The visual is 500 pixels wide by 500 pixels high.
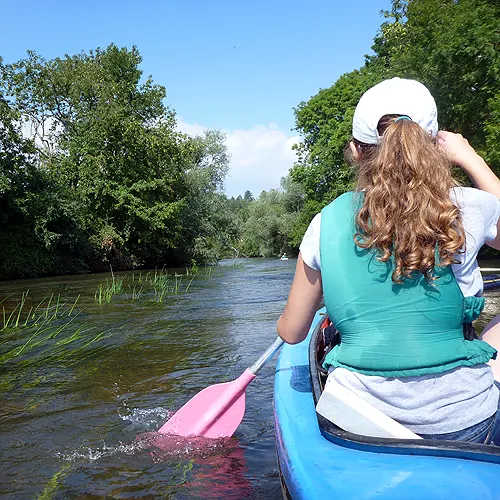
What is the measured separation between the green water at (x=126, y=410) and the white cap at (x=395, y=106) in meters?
1.74

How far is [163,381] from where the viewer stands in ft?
14.5

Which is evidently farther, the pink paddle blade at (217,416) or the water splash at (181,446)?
the pink paddle blade at (217,416)

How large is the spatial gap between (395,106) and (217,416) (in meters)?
2.23

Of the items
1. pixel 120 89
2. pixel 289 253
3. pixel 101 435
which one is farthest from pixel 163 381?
pixel 289 253

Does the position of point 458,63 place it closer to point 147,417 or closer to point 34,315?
point 34,315

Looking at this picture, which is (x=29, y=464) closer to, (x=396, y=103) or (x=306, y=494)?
(x=306, y=494)

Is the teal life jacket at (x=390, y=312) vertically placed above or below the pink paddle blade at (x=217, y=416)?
above

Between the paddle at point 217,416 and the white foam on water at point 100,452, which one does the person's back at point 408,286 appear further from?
the white foam on water at point 100,452

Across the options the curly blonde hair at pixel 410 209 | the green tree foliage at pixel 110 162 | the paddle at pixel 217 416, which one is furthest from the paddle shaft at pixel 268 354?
the green tree foliage at pixel 110 162

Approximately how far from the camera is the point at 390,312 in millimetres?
1407

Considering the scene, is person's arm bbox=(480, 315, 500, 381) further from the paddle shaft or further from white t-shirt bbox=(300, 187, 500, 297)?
the paddle shaft

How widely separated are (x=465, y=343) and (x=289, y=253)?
4339 centimetres

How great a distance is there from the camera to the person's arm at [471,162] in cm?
163

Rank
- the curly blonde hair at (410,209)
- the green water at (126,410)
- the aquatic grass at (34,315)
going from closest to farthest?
the curly blonde hair at (410,209), the green water at (126,410), the aquatic grass at (34,315)
